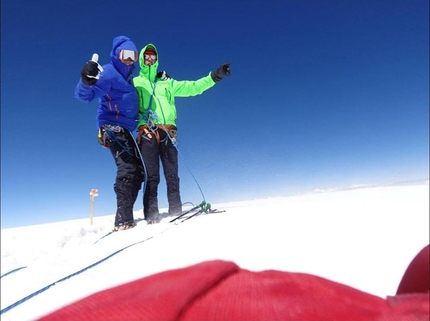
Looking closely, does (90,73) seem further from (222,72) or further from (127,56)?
(222,72)

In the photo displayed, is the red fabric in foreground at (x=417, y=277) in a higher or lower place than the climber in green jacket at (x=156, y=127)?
lower

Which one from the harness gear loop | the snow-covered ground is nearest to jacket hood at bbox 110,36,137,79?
the harness gear loop

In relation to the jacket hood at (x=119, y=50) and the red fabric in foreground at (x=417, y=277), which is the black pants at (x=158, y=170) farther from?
the red fabric in foreground at (x=417, y=277)

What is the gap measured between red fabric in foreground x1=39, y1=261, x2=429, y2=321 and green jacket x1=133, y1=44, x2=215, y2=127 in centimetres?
210

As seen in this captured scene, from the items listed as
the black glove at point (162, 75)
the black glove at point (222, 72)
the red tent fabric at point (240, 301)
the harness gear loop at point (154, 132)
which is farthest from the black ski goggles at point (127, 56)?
the red tent fabric at point (240, 301)

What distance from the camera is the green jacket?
101 inches

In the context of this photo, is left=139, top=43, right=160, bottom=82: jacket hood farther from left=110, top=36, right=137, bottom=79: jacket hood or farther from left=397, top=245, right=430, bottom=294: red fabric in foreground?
left=397, top=245, right=430, bottom=294: red fabric in foreground

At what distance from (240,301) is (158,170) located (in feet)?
6.73

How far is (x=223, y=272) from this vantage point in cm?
61

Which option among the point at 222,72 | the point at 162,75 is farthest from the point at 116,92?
the point at 222,72

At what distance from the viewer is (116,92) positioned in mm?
2291

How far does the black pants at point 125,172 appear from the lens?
2178mm

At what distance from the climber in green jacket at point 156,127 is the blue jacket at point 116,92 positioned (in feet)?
0.47

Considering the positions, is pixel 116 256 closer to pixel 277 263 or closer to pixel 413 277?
pixel 277 263
